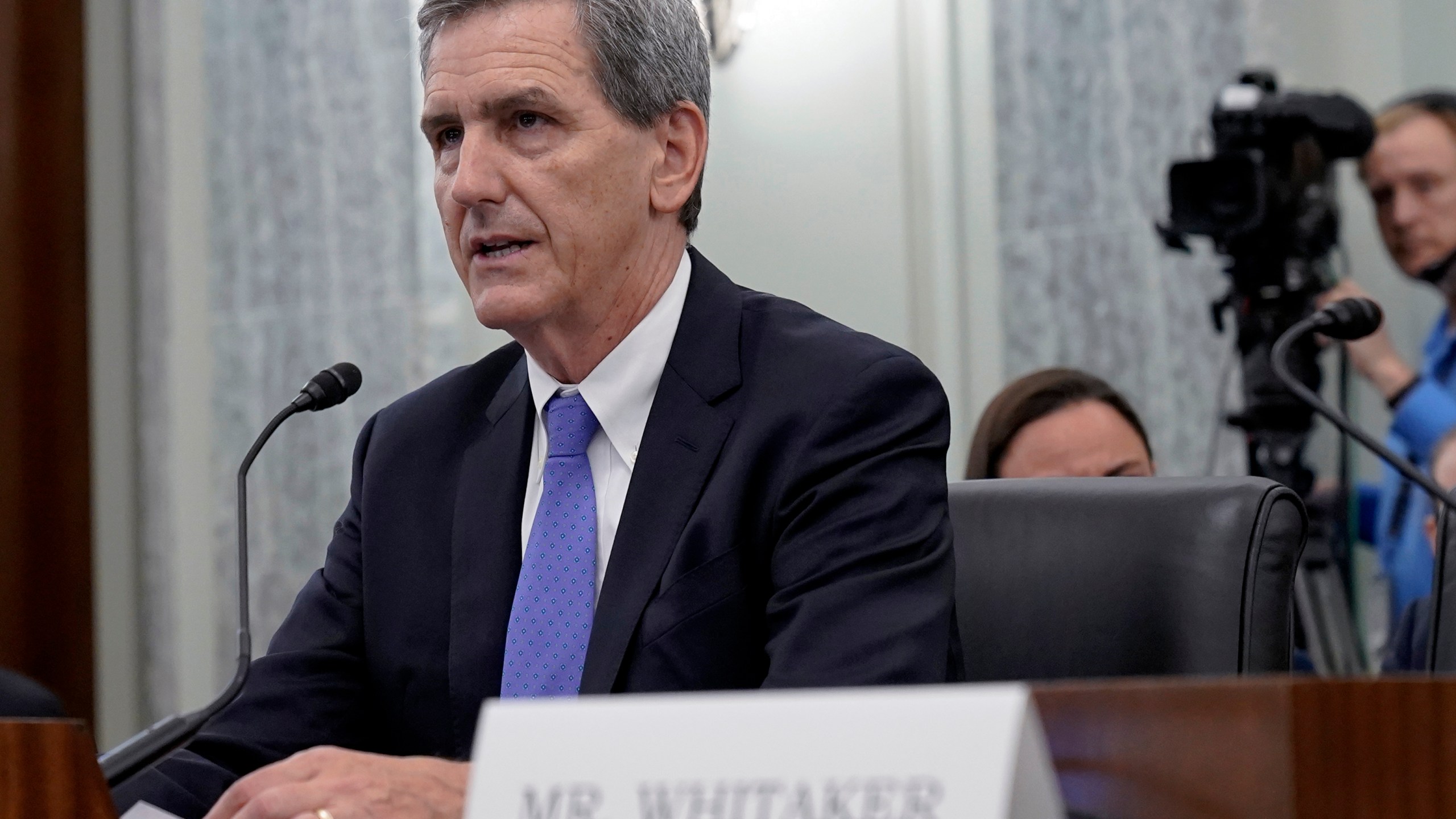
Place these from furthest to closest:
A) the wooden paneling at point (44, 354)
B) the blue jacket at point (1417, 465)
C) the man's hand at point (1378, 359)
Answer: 1. the wooden paneling at point (44, 354)
2. the man's hand at point (1378, 359)
3. the blue jacket at point (1417, 465)

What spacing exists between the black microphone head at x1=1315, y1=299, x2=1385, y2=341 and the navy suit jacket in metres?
0.45

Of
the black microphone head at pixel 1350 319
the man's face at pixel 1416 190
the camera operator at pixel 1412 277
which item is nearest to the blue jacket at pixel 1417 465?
the camera operator at pixel 1412 277

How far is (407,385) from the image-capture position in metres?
3.48

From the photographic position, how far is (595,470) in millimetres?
1368

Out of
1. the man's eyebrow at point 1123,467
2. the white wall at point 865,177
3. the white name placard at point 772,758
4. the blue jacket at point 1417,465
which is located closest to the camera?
the white name placard at point 772,758

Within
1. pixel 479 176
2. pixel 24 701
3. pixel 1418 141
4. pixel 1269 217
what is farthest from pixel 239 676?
pixel 1418 141

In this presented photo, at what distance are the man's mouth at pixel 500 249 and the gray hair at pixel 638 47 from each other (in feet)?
0.46

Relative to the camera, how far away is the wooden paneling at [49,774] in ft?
2.68

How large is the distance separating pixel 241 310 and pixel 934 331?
1778 mm

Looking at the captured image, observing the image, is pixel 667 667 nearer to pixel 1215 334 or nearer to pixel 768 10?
pixel 1215 334

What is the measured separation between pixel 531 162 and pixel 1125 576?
24.9 inches

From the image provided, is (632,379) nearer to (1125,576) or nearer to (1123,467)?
(1125,576)

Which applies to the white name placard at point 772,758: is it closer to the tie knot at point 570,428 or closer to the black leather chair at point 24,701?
the tie knot at point 570,428

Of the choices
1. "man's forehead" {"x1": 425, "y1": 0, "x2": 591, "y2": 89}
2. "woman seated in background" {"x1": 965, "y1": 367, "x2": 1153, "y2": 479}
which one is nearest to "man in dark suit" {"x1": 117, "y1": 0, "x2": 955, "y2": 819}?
"man's forehead" {"x1": 425, "y1": 0, "x2": 591, "y2": 89}
